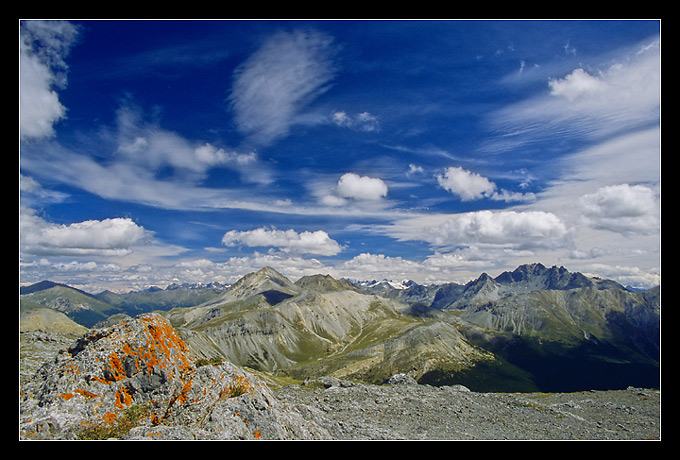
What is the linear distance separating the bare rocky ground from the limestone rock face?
664 cm

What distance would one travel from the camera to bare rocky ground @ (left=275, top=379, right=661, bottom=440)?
2460cm

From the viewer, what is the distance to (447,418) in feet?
101

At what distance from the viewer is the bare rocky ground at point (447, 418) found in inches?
968

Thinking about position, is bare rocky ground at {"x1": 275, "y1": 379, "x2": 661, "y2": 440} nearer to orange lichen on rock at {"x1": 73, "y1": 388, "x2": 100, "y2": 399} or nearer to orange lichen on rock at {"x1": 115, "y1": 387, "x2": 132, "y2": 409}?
orange lichen on rock at {"x1": 115, "y1": 387, "x2": 132, "y2": 409}

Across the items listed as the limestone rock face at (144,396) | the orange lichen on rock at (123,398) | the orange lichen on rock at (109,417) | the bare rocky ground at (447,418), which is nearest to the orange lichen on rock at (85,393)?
the limestone rock face at (144,396)

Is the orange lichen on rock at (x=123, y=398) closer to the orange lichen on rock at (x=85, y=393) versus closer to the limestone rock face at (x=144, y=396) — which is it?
the limestone rock face at (x=144, y=396)

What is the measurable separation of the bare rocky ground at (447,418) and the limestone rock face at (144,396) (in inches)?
262

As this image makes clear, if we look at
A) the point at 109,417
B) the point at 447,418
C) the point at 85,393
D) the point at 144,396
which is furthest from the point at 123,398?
the point at 447,418

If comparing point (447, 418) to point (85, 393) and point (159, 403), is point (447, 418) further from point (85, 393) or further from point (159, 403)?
point (85, 393)
